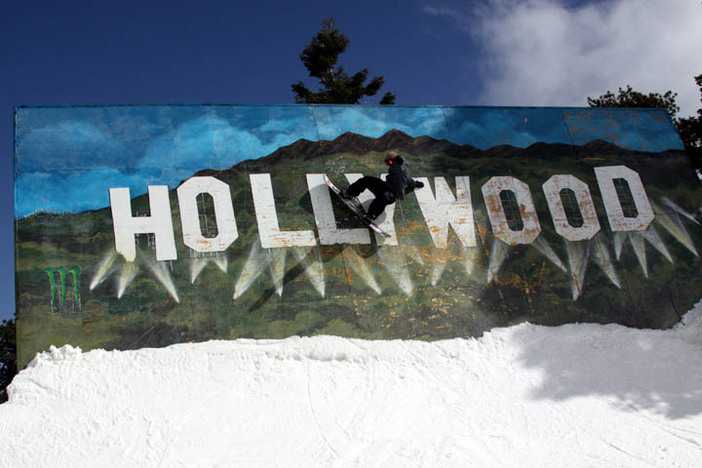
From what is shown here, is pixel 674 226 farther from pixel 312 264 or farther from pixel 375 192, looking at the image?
pixel 312 264

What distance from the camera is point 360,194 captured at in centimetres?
985

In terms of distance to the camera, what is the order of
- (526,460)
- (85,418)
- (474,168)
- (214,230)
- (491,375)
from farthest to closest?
(474,168), (214,230), (491,375), (85,418), (526,460)

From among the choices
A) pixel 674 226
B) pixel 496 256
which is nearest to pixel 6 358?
pixel 496 256

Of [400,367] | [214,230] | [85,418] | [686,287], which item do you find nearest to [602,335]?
[686,287]

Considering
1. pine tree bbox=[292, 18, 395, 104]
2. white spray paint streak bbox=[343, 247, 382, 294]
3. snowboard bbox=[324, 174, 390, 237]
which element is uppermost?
pine tree bbox=[292, 18, 395, 104]

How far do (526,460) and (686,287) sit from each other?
6160 mm

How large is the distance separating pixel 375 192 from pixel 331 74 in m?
13.5

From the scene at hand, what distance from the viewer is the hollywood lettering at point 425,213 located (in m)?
8.92

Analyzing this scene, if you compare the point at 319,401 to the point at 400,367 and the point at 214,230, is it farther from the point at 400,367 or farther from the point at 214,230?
the point at 214,230

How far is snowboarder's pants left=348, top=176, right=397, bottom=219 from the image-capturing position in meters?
9.55

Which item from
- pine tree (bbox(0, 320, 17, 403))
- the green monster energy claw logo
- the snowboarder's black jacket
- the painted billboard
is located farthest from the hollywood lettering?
pine tree (bbox(0, 320, 17, 403))

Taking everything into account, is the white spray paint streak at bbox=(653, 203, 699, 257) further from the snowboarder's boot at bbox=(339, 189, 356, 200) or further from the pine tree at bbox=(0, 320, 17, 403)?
the pine tree at bbox=(0, 320, 17, 403)

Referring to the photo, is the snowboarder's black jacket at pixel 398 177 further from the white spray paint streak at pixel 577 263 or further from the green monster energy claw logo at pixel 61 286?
the green monster energy claw logo at pixel 61 286

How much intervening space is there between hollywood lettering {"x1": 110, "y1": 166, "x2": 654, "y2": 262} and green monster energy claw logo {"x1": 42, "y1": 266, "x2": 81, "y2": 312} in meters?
0.79
